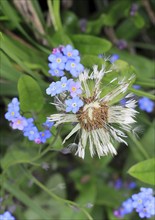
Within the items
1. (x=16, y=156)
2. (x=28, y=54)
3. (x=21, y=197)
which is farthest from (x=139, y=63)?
(x=21, y=197)

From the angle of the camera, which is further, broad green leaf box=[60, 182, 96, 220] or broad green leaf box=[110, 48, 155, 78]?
broad green leaf box=[110, 48, 155, 78]

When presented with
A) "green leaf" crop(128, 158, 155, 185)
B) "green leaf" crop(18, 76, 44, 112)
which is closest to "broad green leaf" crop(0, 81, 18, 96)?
"green leaf" crop(18, 76, 44, 112)

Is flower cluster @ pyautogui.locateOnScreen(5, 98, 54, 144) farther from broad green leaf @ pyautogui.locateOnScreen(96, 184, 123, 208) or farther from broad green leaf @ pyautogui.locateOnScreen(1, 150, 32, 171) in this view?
broad green leaf @ pyautogui.locateOnScreen(96, 184, 123, 208)

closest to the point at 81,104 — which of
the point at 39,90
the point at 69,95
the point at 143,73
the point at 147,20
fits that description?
the point at 69,95

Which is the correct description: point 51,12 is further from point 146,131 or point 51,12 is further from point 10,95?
point 146,131

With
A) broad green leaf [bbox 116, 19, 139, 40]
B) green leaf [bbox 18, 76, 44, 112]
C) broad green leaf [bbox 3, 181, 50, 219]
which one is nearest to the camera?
green leaf [bbox 18, 76, 44, 112]

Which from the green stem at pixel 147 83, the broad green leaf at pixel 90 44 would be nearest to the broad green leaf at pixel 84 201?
the green stem at pixel 147 83

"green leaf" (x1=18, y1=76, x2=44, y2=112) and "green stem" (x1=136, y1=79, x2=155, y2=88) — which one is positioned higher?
"green stem" (x1=136, y1=79, x2=155, y2=88)

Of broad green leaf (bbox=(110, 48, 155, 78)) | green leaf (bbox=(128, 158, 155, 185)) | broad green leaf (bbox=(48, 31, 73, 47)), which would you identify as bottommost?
green leaf (bbox=(128, 158, 155, 185))
